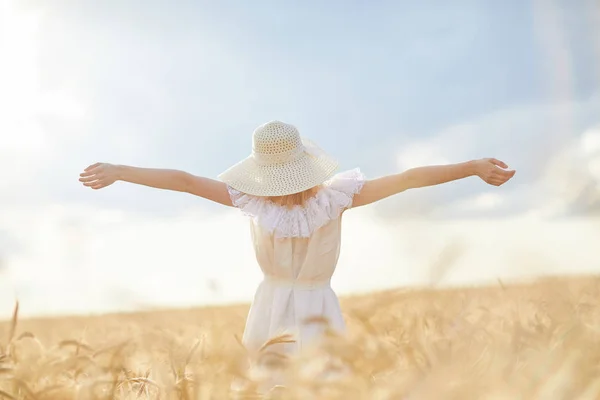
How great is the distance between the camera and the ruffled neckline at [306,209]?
3.27 metres

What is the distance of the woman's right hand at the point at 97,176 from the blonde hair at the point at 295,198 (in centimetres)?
80

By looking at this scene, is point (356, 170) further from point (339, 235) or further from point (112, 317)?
point (112, 317)

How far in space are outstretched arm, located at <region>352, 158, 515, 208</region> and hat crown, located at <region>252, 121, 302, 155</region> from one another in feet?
1.36

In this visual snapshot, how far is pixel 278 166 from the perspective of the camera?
3393mm

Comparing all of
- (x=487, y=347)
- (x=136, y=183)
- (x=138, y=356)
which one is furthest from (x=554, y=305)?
(x=136, y=183)

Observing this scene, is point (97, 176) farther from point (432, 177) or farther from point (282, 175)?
point (432, 177)

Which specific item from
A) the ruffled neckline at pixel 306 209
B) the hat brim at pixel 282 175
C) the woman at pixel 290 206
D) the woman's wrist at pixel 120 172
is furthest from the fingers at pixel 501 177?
the woman's wrist at pixel 120 172

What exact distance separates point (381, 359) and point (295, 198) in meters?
2.64

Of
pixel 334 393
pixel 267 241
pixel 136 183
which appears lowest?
pixel 334 393

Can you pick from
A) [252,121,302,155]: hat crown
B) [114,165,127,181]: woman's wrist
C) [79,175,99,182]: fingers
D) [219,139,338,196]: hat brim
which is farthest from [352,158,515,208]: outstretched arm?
[79,175,99,182]: fingers

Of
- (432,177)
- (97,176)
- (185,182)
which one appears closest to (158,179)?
(185,182)

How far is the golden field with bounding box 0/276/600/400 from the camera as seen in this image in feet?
2.01

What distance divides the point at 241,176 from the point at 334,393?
9.20 feet

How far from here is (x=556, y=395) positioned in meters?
0.56
